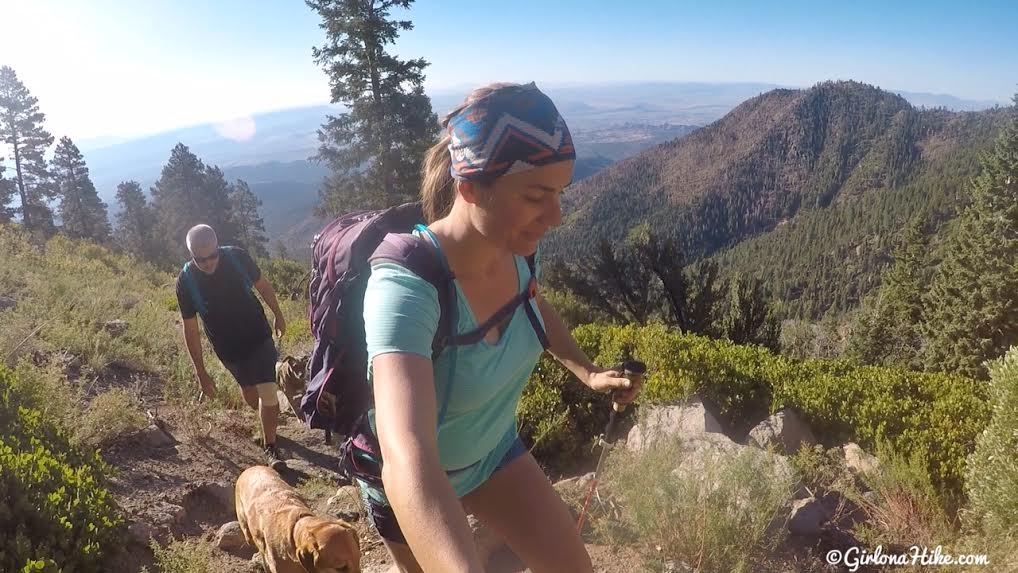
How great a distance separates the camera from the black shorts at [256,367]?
4441mm

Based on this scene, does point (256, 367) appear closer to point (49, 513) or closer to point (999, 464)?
point (49, 513)

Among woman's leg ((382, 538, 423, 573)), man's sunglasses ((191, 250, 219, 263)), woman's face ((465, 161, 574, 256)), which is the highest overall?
woman's face ((465, 161, 574, 256))

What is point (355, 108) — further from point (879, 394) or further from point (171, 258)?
point (171, 258)

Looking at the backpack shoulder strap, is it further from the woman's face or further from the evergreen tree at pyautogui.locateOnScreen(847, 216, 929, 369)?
the evergreen tree at pyautogui.locateOnScreen(847, 216, 929, 369)

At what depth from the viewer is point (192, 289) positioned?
4129mm

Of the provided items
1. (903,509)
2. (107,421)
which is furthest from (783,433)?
(107,421)

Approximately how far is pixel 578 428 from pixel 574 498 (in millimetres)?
1286

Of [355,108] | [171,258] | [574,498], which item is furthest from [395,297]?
[171,258]

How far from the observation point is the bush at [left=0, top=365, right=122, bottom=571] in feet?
7.09

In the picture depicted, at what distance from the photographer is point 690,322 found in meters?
16.9

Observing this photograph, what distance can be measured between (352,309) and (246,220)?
130 feet

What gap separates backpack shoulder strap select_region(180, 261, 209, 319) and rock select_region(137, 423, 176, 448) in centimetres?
111

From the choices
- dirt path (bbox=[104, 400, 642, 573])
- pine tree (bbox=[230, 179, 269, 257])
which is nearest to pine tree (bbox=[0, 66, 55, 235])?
pine tree (bbox=[230, 179, 269, 257])

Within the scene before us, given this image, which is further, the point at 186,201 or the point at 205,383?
the point at 186,201
